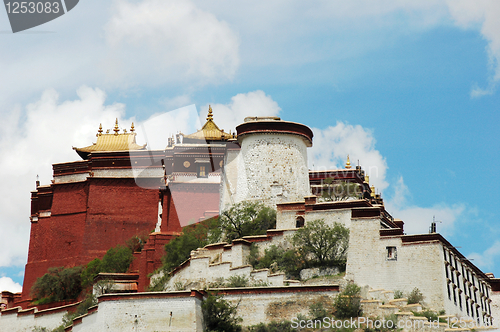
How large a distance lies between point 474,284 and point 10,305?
2412 centimetres

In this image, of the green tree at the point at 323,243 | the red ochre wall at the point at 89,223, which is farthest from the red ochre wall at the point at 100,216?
the green tree at the point at 323,243

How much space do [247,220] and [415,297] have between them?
9.20m

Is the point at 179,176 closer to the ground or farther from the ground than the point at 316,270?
farther from the ground

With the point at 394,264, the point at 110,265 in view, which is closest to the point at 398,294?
the point at 394,264

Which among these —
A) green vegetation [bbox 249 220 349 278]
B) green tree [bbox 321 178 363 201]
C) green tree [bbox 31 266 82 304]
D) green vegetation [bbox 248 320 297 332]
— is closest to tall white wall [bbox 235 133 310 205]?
green tree [bbox 321 178 363 201]

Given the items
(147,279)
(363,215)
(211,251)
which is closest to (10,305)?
(147,279)

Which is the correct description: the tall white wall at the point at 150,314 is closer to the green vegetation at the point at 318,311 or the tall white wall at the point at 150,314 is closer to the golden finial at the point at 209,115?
the green vegetation at the point at 318,311

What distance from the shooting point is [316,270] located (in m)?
32.5

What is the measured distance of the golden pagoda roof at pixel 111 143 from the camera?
50.4 metres

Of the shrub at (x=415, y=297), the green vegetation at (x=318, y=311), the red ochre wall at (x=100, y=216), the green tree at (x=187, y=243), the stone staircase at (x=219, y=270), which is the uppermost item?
the red ochre wall at (x=100, y=216)

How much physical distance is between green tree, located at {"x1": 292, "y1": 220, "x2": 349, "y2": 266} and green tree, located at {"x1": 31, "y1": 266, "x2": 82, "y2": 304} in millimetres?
13174

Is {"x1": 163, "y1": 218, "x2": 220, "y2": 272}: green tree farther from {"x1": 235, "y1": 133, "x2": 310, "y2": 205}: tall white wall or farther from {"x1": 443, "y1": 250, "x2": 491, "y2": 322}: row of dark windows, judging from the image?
{"x1": 443, "y1": 250, "x2": 491, "y2": 322}: row of dark windows

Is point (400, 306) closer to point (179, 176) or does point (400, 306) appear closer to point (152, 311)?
point (152, 311)

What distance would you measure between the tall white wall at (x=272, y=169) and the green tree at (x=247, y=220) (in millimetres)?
988
